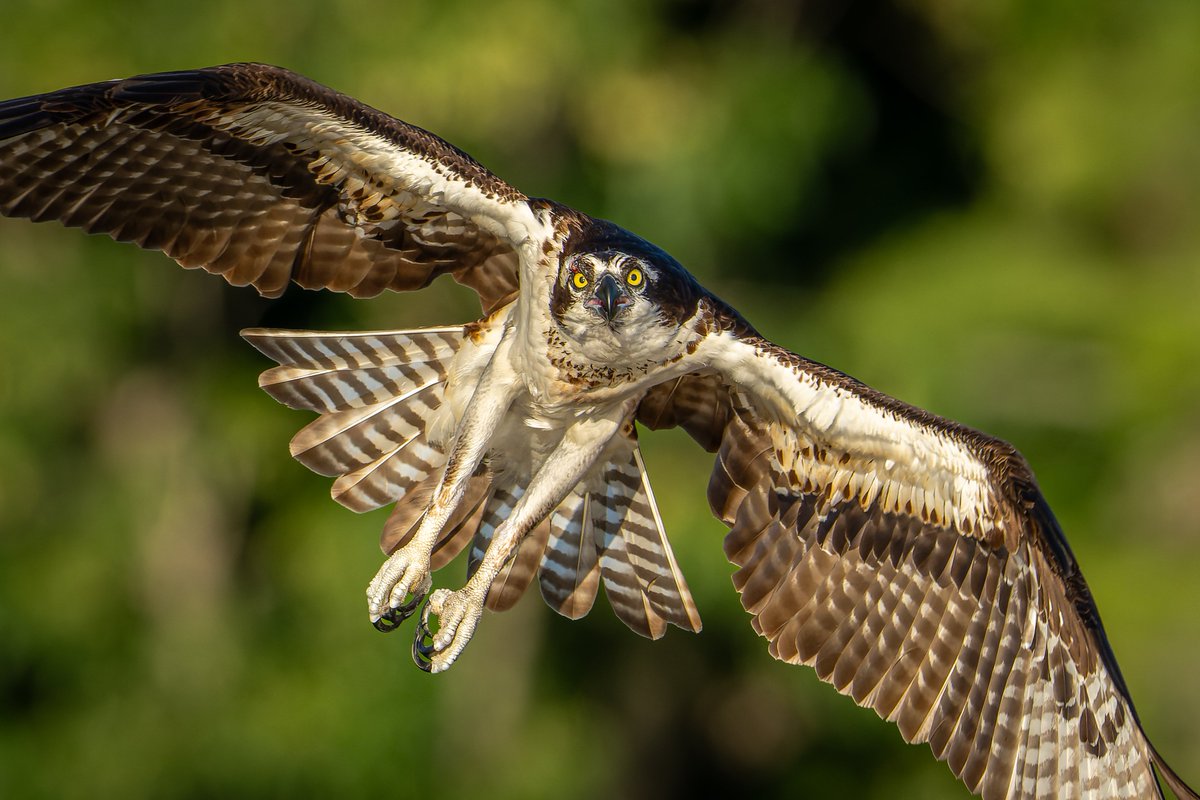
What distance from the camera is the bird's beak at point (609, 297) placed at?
22.1 feet

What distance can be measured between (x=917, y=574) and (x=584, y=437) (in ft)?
4.42

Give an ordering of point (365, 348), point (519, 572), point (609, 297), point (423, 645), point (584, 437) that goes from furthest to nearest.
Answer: point (519, 572) → point (365, 348) → point (584, 437) → point (423, 645) → point (609, 297)

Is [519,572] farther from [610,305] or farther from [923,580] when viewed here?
[923,580]

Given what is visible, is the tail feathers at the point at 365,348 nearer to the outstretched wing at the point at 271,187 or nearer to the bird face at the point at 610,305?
the outstretched wing at the point at 271,187

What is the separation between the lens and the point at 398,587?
7098 millimetres

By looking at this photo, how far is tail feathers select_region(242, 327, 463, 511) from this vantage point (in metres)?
7.53

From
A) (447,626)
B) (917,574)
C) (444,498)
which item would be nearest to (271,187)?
(444,498)

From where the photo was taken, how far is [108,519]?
52.9 ft

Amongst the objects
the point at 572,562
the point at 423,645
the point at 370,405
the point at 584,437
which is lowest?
the point at 423,645

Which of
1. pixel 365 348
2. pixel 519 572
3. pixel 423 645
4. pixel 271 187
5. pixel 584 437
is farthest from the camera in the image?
pixel 519 572

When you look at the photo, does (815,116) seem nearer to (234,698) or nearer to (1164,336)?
(1164,336)

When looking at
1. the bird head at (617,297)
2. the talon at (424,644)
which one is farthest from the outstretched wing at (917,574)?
the talon at (424,644)

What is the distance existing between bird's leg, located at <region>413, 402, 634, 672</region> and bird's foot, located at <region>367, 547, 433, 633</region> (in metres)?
0.06

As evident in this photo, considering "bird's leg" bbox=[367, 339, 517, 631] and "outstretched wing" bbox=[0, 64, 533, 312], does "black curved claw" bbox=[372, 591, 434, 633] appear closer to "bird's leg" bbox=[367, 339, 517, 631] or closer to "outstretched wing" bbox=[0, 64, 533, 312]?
"bird's leg" bbox=[367, 339, 517, 631]
